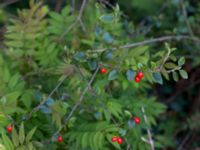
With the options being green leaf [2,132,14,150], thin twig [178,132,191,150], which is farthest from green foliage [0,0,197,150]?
thin twig [178,132,191,150]

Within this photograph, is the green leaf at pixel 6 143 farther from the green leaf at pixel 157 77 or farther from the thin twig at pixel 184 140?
the thin twig at pixel 184 140

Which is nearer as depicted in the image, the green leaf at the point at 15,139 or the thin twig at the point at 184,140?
the green leaf at the point at 15,139

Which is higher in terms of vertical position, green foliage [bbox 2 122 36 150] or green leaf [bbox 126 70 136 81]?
green leaf [bbox 126 70 136 81]

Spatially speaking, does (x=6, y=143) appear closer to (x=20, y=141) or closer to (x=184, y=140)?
(x=20, y=141)

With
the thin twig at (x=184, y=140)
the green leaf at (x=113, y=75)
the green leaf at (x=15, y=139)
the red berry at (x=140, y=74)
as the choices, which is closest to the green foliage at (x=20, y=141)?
the green leaf at (x=15, y=139)

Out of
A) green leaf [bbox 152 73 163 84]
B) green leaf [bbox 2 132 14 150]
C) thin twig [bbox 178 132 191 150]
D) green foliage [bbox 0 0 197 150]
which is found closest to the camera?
green leaf [bbox 2 132 14 150]

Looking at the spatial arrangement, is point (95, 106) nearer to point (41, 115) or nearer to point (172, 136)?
point (41, 115)

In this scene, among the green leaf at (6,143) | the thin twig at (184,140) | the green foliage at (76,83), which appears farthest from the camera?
the thin twig at (184,140)

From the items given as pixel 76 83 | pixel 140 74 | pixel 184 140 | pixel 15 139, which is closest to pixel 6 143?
pixel 15 139

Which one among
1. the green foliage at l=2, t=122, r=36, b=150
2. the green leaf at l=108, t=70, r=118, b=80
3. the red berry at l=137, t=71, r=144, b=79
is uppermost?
the green leaf at l=108, t=70, r=118, b=80

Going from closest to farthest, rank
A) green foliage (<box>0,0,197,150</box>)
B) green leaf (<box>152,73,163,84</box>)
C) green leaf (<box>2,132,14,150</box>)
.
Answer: green leaf (<box>2,132,14,150</box>)
green leaf (<box>152,73,163,84</box>)
green foliage (<box>0,0,197,150</box>)

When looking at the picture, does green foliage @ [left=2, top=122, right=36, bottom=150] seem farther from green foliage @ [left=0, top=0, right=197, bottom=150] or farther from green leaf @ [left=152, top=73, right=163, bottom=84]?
green leaf @ [left=152, top=73, right=163, bottom=84]

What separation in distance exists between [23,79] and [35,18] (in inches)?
21.7

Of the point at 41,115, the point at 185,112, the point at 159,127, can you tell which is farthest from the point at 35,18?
the point at 185,112
